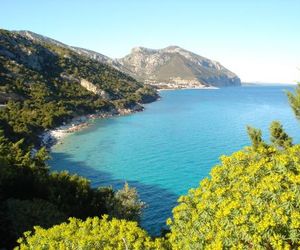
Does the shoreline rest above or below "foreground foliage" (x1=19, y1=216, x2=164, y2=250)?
below

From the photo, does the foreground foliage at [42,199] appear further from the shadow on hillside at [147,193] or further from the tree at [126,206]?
the shadow on hillside at [147,193]

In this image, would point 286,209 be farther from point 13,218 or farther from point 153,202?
point 153,202

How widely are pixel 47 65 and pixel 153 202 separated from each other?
123 m

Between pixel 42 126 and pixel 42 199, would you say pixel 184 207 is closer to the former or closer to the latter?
pixel 42 199

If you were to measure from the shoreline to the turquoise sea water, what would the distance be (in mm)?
2400

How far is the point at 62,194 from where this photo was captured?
36.4m

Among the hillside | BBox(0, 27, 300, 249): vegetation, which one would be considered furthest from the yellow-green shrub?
the hillside

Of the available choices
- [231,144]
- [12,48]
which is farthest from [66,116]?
[12,48]

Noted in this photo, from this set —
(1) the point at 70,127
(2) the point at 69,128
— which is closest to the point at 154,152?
(2) the point at 69,128

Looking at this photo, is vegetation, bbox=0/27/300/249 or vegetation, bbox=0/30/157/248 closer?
vegetation, bbox=0/27/300/249

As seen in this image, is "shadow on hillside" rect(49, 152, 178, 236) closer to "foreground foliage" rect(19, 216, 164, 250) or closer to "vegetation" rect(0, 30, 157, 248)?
"vegetation" rect(0, 30, 157, 248)

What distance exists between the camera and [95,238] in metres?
16.4

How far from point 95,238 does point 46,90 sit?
115786 mm

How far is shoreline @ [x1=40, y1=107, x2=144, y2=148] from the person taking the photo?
277ft
